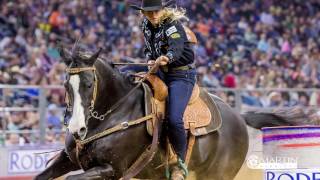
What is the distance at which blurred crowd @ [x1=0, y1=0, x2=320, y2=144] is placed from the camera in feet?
43.7

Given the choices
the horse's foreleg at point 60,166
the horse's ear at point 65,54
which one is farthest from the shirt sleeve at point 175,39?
the horse's foreleg at point 60,166

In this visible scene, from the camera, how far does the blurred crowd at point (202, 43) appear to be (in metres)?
13.3

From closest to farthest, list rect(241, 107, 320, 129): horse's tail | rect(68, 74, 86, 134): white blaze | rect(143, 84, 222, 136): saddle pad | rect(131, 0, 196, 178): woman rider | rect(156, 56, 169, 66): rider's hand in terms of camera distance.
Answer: rect(68, 74, 86, 134): white blaze, rect(156, 56, 169, 66): rider's hand, rect(131, 0, 196, 178): woman rider, rect(143, 84, 222, 136): saddle pad, rect(241, 107, 320, 129): horse's tail

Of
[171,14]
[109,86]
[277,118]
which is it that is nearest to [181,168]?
[109,86]

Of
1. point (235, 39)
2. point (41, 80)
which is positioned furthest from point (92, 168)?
point (235, 39)

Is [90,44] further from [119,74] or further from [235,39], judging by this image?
[119,74]

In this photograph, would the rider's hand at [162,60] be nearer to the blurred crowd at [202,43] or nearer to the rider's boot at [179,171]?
the rider's boot at [179,171]

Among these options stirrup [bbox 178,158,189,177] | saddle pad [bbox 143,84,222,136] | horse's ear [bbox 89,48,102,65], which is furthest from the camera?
saddle pad [bbox 143,84,222,136]

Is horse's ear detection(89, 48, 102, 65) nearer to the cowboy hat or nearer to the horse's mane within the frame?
the horse's mane

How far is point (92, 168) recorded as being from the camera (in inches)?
261

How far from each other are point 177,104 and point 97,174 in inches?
41.5

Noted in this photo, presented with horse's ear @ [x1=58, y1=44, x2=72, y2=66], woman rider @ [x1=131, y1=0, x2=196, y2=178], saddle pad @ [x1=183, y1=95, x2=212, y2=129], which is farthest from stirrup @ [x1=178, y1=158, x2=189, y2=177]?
horse's ear @ [x1=58, y1=44, x2=72, y2=66]

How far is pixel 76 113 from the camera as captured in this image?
6352mm

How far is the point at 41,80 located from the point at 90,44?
13.2 feet
